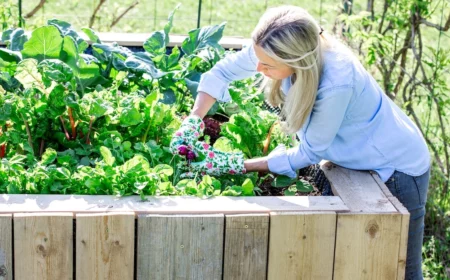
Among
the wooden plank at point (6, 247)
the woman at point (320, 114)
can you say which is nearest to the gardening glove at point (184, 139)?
the woman at point (320, 114)

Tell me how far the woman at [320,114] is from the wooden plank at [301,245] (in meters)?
0.27

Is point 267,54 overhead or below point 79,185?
overhead

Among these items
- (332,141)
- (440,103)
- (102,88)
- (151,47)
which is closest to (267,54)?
(332,141)

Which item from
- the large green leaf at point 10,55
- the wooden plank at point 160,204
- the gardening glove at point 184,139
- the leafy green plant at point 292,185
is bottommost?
the leafy green plant at point 292,185

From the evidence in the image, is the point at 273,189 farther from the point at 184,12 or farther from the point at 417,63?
the point at 184,12

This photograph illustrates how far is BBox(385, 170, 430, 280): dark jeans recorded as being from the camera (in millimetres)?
2729

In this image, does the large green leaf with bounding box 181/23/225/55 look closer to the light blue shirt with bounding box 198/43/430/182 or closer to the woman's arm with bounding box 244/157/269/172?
the light blue shirt with bounding box 198/43/430/182

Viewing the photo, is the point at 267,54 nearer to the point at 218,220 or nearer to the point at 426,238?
the point at 218,220

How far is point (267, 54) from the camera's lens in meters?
2.45

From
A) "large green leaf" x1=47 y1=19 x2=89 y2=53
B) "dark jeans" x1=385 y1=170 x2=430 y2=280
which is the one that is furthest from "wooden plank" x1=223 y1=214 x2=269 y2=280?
"large green leaf" x1=47 y1=19 x2=89 y2=53

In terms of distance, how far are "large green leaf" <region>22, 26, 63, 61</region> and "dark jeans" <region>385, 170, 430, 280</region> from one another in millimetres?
1234

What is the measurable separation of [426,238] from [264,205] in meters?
1.88

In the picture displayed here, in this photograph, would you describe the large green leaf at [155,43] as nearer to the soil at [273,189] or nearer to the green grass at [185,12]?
the soil at [273,189]

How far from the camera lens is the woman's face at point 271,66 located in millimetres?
2469
